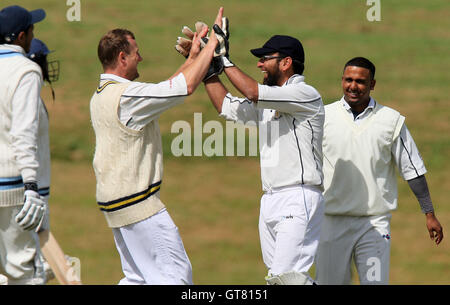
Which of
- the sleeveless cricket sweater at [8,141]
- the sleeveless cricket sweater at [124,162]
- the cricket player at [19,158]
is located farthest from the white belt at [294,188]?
the sleeveless cricket sweater at [8,141]

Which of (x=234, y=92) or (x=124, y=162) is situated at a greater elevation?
(x=234, y=92)

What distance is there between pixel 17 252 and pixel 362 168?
10.2 ft

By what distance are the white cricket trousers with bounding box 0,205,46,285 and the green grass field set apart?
6611 mm

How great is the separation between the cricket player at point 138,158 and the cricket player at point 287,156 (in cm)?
62

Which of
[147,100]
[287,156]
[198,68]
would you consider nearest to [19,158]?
[147,100]

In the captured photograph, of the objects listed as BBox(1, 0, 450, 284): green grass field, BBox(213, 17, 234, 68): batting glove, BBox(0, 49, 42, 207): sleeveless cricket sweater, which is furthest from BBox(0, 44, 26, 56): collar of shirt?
BBox(1, 0, 450, 284): green grass field

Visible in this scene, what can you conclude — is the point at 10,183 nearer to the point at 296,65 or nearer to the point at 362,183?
the point at 296,65

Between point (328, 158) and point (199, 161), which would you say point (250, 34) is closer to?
point (199, 161)

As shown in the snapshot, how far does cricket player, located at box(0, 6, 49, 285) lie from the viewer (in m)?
6.85

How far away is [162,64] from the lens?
2453 cm

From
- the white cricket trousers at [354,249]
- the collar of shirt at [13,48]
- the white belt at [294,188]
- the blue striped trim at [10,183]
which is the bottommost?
the white cricket trousers at [354,249]

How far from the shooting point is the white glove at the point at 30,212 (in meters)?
6.78

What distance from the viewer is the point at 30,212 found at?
6.79 m

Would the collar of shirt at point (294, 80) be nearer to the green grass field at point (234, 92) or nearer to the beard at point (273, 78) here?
the beard at point (273, 78)
